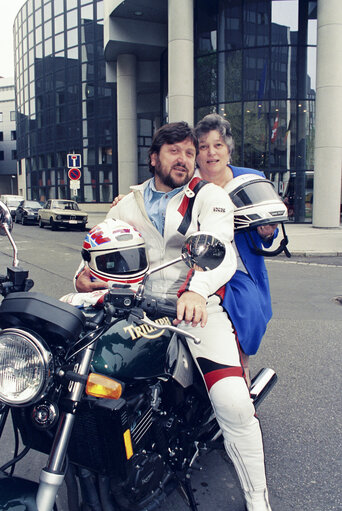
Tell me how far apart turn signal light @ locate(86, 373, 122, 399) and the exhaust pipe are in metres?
1.23

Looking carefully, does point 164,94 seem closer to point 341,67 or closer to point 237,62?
point 237,62

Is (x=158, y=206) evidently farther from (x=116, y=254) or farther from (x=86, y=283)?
(x=86, y=283)

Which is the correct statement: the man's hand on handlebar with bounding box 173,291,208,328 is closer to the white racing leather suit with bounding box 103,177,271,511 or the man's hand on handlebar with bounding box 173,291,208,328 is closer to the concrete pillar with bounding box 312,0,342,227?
the white racing leather suit with bounding box 103,177,271,511

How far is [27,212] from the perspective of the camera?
25062 millimetres

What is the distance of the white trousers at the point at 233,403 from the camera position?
212 centimetres

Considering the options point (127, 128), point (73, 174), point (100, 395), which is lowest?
point (100, 395)

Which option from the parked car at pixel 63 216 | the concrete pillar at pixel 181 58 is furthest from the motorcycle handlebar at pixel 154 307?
the parked car at pixel 63 216

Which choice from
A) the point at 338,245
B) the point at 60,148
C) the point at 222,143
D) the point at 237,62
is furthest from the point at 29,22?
the point at 222,143

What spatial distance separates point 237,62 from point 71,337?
21693mm

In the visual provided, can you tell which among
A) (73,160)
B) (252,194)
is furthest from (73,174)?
(252,194)

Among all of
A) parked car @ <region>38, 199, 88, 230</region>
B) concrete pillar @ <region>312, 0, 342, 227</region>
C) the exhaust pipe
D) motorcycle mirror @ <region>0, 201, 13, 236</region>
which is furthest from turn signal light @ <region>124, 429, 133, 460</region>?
parked car @ <region>38, 199, 88, 230</region>

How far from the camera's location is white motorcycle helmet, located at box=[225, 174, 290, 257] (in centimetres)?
265

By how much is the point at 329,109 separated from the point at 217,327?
693 inches

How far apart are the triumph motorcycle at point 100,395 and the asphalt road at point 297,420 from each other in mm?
498
